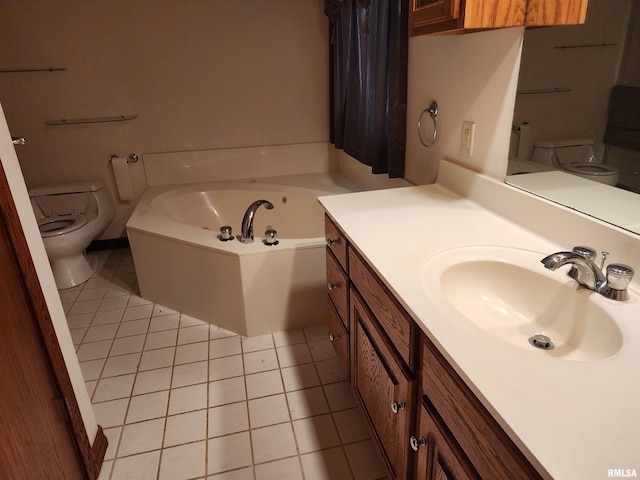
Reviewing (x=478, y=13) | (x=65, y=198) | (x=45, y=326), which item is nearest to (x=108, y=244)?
(x=65, y=198)

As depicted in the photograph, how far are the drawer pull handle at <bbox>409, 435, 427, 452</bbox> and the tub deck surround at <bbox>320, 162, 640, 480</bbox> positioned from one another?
0.29 metres

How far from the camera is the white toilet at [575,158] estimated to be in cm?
110

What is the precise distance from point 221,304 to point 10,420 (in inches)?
47.6

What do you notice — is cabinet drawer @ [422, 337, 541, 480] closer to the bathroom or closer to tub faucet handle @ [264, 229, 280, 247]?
tub faucet handle @ [264, 229, 280, 247]

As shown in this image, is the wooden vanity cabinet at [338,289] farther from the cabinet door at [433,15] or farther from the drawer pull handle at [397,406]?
the cabinet door at [433,15]

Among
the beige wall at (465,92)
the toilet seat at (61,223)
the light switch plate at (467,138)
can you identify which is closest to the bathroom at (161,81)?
the toilet seat at (61,223)

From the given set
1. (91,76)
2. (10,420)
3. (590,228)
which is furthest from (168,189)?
(590,228)

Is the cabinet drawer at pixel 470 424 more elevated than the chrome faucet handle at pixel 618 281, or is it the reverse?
the chrome faucet handle at pixel 618 281

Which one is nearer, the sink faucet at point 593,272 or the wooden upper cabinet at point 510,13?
the sink faucet at point 593,272

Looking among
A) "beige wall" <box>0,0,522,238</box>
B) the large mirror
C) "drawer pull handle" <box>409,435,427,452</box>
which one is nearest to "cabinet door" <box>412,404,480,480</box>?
"drawer pull handle" <box>409,435,427,452</box>

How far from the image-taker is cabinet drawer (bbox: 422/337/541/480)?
0.62 meters

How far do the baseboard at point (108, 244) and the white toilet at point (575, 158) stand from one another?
2.87 meters

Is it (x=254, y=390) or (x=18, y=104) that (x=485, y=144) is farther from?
(x=18, y=104)

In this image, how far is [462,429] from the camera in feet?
2.49
